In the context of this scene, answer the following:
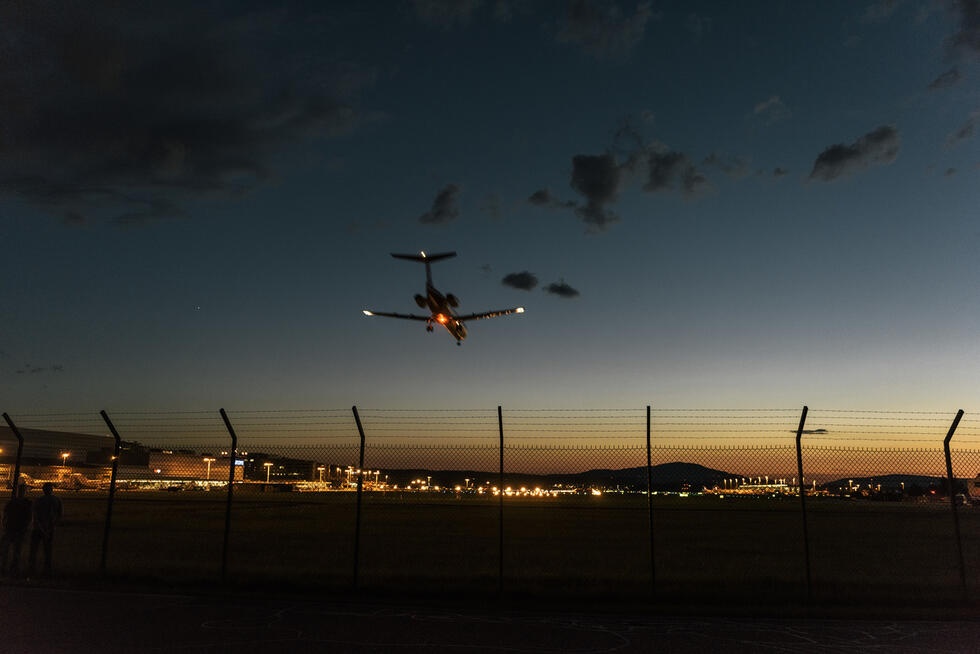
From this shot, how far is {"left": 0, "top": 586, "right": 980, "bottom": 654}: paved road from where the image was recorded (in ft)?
28.6

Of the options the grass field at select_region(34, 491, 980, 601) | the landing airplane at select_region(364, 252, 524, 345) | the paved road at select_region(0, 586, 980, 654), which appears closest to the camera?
the paved road at select_region(0, 586, 980, 654)

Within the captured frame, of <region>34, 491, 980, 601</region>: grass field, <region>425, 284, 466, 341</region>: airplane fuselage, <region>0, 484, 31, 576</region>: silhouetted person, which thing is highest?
<region>425, 284, 466, 341</region>: airplane fuselage

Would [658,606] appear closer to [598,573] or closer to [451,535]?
[598,573]

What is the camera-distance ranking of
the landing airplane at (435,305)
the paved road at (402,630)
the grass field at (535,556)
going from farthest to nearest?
the landing airplane at (435,305) → the grass field at (535,556) → the paved road at (402,630)

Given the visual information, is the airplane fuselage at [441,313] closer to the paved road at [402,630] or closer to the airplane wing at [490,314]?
the airplane wing at [490,314]

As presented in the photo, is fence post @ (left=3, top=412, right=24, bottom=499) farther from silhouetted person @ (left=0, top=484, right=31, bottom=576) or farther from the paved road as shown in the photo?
the paved road

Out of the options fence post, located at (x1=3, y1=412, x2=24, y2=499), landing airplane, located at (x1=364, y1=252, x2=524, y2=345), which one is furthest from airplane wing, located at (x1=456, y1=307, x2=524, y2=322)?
fence post, located at (x1=3, y1=412, x2=24, y2=499)

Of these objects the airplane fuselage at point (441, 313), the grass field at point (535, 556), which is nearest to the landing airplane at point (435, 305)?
the airplane fuselage at point (441, 313)

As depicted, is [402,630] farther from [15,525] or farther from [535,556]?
[535,556]

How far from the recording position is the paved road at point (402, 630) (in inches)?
343

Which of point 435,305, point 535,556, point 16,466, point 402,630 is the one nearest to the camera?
point 402,630

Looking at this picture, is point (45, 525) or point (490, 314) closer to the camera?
point (45, 525)

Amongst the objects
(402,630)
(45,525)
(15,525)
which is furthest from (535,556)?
(15,525)

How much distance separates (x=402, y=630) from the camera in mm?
9633
